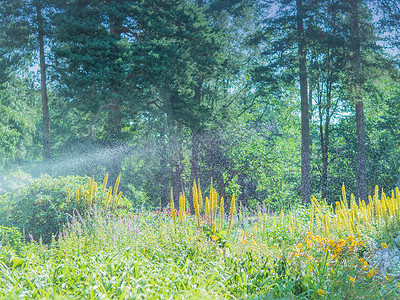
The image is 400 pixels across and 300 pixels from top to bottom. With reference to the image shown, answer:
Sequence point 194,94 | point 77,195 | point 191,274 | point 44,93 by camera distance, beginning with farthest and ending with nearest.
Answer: point 44,93
point 194,94
point 77,195
point 191,274

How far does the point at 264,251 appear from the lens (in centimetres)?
398

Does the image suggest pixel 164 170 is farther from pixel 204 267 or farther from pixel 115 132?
pixel 204 267

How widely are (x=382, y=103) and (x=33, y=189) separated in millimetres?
13709

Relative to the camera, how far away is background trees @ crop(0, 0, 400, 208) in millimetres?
11477

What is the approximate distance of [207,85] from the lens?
599 inches

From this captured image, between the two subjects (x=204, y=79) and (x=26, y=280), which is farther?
(x=204, y=79)

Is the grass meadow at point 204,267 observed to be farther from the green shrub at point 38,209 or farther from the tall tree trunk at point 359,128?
the tall tree trunk at point 359,128

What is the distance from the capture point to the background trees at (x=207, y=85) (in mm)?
11477

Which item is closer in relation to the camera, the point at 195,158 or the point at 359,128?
the point at 359,128

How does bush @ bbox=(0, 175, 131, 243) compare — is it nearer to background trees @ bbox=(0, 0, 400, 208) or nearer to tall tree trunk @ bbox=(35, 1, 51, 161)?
background trees @ bbox=(0, 0, 400, 208)

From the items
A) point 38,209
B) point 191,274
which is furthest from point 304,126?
point 191,274

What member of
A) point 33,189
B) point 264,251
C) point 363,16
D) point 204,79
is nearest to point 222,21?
point 204,79

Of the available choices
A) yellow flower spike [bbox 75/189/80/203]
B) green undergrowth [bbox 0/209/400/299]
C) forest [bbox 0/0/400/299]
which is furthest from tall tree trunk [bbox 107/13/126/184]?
green undergrowth [bbox 0/209/400/299]

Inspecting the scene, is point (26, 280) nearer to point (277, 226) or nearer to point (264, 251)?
point (264, 251)
